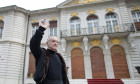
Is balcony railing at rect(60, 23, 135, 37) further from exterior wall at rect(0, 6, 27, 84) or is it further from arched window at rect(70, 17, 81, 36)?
exterior wall at rect(0, 6, 27, 84)

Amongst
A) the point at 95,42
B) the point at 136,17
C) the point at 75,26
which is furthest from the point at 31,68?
the point at 136,17

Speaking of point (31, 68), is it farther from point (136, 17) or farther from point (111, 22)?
point (136, 17)

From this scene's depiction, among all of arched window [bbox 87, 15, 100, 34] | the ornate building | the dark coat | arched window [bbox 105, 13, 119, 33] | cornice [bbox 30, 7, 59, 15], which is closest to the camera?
the dark coat

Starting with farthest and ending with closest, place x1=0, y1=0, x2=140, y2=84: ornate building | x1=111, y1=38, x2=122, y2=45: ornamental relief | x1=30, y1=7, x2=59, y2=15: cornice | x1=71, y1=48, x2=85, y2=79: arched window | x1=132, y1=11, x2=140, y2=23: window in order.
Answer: x1=30, y1=7, x2=59, y2=15: cornice
x1=132, y1=11, x2=140, y2=23: window
x1=111, y1=38, x2=122, y2=45: ornamental relief
x1=71, y1=48, x2=85, y2=79: arched window
x1=0, y1=0, x2=140, y2=84: ornate building

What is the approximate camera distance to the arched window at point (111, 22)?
39.3 ft

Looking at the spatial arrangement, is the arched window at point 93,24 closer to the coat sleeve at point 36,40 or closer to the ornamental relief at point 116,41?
the ornamental relief at point 116,41

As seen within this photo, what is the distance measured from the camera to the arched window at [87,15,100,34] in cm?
1232

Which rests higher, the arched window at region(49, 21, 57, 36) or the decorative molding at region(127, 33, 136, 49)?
the arched window at region(49, 21, 57, 36)

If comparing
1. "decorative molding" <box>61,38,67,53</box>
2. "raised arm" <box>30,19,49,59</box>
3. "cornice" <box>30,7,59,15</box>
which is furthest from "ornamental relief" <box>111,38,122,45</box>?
"raised arm" <box>30,19,49,59</box>

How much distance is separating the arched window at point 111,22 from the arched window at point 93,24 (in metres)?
1.20

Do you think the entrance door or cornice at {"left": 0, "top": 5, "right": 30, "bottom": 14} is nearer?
the entrance door

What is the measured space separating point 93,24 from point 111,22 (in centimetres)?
200

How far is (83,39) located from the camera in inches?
454

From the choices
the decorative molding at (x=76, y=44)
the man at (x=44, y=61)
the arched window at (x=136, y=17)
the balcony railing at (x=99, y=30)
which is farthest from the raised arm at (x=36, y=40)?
the arched window at (x=136, y=17)
